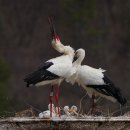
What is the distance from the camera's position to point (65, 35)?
3719cm

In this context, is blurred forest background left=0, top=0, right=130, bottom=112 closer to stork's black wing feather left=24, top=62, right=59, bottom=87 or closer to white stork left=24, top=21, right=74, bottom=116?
white stork left=24, top=21, right=74, bottom=116

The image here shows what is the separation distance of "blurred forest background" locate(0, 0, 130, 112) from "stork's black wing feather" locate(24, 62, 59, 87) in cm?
1570

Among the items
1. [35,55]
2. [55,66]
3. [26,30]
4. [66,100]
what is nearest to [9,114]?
[55,66]

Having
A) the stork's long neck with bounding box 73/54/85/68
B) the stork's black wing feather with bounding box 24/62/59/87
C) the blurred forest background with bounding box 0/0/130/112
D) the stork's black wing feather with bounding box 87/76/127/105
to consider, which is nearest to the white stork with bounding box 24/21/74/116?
the stork's black wing feather with bounding box 24/62/59/87

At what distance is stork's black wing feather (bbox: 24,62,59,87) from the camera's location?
15.3 m

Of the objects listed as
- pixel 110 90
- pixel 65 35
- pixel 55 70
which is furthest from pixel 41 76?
pixel 65 35

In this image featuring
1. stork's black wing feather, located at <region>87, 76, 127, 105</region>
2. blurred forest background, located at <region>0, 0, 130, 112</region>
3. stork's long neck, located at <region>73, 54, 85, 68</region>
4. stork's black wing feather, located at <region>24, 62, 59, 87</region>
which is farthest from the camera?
blurred forest background, located at <region>0, 0, 130, 112</region>

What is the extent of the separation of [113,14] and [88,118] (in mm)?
26339

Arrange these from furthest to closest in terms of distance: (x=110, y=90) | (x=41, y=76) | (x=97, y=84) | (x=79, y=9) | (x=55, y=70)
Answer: (x=79, y=9) → (x=97, y=84) → (x=110, y=90) → (x=55, y=70) → (x=41, y=76)

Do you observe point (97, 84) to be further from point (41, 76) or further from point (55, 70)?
point (41, 76)

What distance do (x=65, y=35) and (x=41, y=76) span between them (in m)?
21.8

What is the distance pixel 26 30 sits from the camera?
130ft

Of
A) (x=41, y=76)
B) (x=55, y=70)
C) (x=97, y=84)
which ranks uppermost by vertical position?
(x=97, y=84)

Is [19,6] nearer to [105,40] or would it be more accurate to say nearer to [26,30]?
[26,30]
